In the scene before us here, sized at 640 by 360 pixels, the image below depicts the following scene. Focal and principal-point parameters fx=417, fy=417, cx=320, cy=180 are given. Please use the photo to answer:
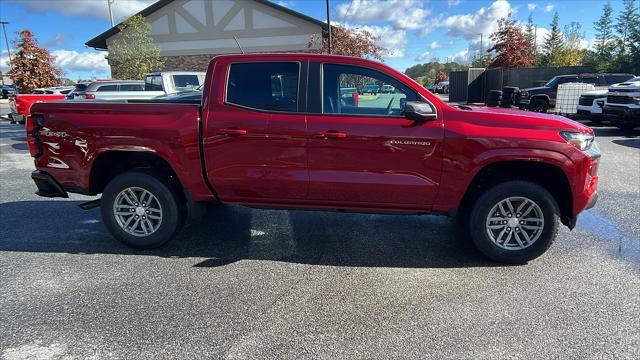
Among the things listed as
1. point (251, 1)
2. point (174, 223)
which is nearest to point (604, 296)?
point (174, 223)

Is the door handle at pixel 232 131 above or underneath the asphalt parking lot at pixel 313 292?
above

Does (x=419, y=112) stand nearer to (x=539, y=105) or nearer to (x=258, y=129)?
(x=258, y=129)

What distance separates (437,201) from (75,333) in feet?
10.3

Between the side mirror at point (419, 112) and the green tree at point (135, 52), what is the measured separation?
24.0m

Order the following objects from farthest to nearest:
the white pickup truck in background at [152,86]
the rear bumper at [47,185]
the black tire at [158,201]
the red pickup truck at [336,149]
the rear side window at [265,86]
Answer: the white pickup truck in background at [152,86] → the rear bumper at [47,185] → the black tire at [158,201] → the rear side window at [265,86] → the red pickup truck at [336,149]

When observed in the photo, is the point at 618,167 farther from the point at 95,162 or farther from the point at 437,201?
the point at 95,162

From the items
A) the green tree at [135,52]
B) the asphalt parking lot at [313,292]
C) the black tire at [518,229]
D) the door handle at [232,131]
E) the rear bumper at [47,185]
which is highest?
the green tree at [135,52]

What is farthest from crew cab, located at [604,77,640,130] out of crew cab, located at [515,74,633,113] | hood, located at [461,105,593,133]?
hood, located at [461,105,593,133]

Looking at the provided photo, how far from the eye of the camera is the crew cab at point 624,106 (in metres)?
11.9

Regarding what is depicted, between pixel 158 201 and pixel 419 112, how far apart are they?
2.73 meters

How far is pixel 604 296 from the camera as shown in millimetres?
3400

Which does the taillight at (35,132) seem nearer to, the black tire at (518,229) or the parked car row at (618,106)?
the black tire at (518,229)

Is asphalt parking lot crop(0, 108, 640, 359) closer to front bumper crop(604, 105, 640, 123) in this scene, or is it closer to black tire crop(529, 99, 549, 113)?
front bumper crop(604, 105, 640, 123)

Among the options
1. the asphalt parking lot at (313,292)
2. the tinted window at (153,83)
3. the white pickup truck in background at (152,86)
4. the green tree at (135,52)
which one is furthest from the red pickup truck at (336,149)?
the green tree at (135,52)
